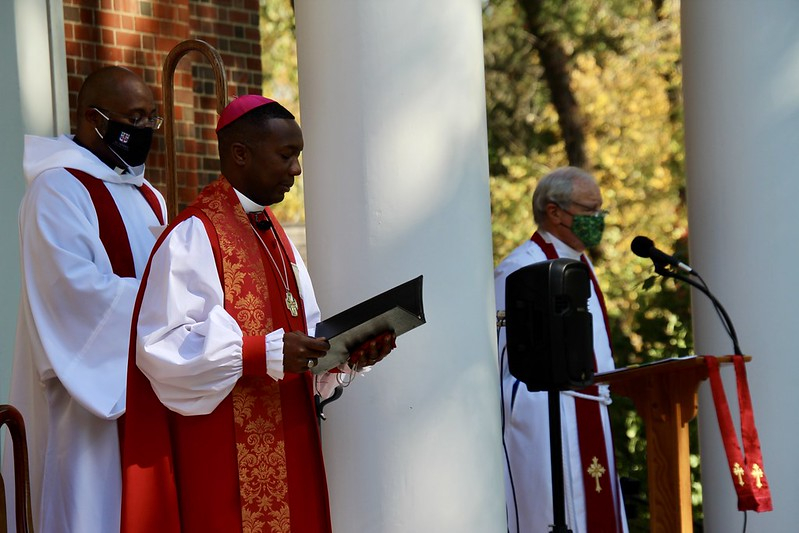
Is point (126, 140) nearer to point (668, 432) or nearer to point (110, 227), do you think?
point (110, 227)

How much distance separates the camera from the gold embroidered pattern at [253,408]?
4.09 m

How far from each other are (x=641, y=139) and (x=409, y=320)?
15.6 m

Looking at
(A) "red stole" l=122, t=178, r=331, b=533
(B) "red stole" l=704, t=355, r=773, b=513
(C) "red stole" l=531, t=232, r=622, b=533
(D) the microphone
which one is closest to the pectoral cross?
(A) "red stole" l=122, t=178, r=331, b=533

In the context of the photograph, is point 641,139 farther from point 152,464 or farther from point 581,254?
point 152,464

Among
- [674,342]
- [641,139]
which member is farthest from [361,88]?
[641,139]

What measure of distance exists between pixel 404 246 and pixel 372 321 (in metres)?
0.70

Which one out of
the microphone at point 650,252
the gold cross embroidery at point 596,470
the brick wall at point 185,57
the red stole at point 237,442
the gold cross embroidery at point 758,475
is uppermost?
the brick wall at point 185,57

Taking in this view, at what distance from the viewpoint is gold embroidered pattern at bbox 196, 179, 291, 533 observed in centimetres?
409

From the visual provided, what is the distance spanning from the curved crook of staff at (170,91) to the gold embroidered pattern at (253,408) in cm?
105

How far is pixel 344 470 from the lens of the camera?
4496mm

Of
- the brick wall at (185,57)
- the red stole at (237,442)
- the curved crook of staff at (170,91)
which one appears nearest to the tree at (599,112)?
the brick wall at (185,57)

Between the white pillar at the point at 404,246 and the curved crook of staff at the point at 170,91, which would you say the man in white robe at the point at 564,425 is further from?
the white pillar at the point at 404,246

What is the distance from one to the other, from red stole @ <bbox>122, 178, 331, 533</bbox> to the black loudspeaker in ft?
2.90

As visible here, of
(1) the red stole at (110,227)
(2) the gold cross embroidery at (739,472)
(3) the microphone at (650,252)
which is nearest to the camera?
(1) the red stole at (110,227)
